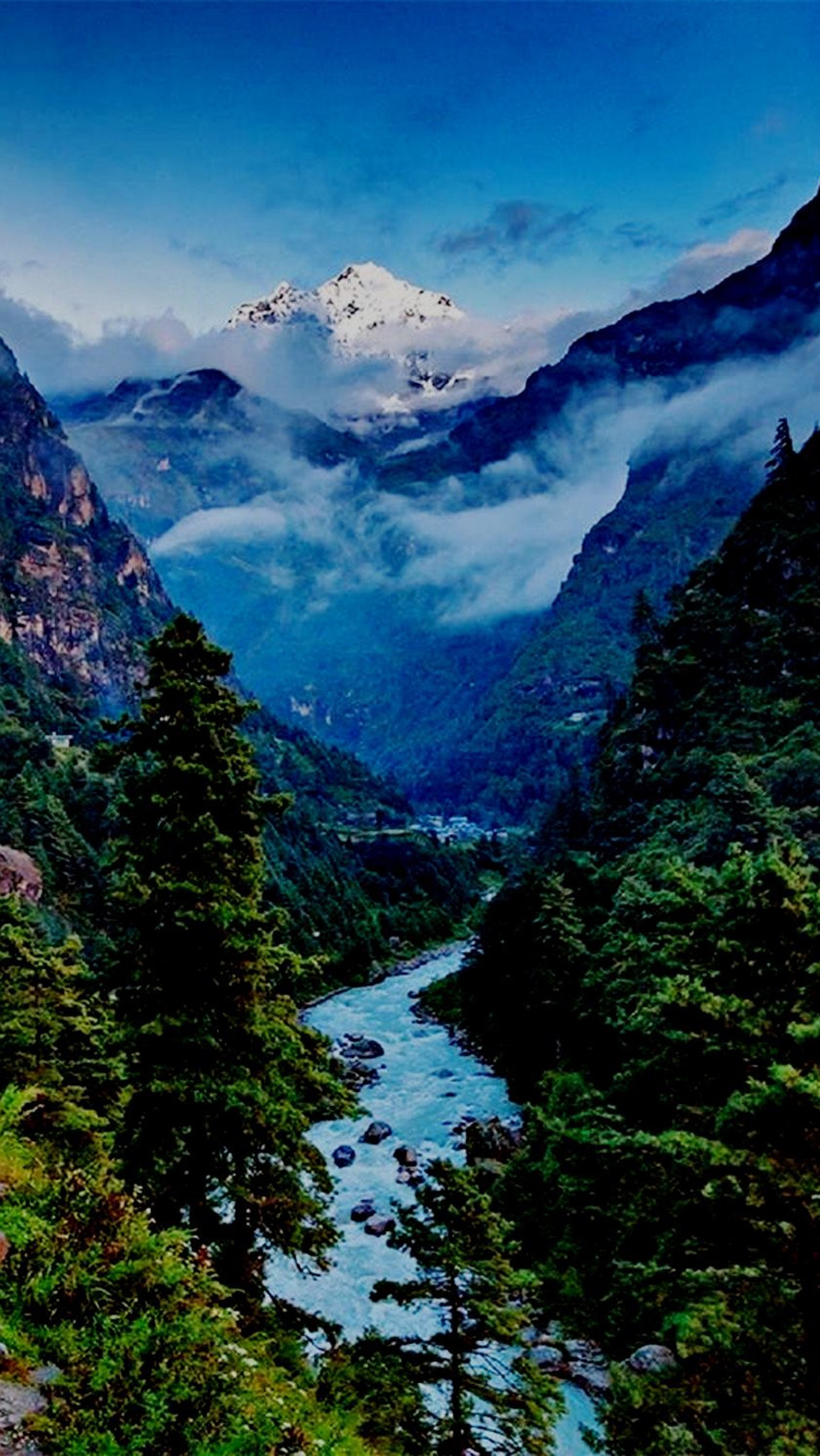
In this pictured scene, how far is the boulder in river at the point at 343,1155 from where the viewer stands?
4741cm

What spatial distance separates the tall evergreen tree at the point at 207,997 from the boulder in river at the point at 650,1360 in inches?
624

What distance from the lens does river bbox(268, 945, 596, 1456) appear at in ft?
104

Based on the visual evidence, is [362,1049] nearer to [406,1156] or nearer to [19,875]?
[406,1156]

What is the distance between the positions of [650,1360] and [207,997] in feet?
67.3

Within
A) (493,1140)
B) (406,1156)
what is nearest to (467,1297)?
(493,1140)

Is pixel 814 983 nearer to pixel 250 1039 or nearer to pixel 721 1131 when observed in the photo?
pixel 721 1131

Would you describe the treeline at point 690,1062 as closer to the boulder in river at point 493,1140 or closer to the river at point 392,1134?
the boulder in river at point 493,1140

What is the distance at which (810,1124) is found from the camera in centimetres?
1114

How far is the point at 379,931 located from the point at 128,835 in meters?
121

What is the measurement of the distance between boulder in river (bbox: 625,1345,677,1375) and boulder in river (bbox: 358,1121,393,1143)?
2668 cm

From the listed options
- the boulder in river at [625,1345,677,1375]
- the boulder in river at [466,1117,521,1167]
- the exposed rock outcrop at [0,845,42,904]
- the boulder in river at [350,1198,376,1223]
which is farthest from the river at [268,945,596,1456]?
the exposed rock outcrop at [0,845,42,904]

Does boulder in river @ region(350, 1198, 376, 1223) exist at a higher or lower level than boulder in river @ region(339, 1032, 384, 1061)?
lower

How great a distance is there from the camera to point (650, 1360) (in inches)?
1011

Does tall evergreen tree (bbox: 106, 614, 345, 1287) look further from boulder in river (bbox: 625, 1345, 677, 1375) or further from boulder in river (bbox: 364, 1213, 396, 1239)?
boulder in river (bbox: 364, 1213, 396, 1239)
